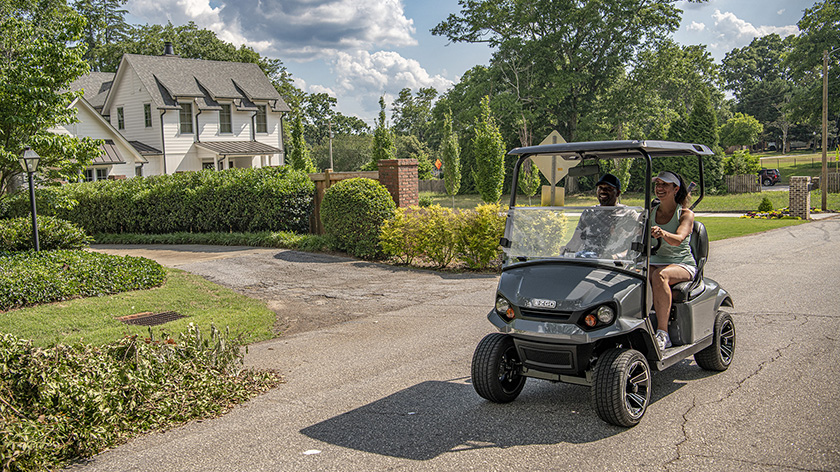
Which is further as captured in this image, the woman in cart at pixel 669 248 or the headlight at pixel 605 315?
the woman in cart at pixel 669 248

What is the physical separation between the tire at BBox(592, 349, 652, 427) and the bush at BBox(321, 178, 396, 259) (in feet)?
30.6

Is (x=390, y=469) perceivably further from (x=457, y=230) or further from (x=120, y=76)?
(x=120, y=76)

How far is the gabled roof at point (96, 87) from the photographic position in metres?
38.6

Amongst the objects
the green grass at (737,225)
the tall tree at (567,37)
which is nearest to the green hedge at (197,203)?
the green grass at (737,225)

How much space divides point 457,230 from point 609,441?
27.4 feet

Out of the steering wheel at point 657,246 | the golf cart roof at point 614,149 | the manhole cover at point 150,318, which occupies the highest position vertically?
the golf cart roof at point 614,149

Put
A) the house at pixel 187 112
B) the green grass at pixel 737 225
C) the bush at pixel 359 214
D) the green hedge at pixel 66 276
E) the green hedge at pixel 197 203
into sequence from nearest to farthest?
1. the green hedge at pixel 66 276
2. the bush at pixel 359 214
3. the green hedge at pixel 197 203
4. the green grass at pixel 737 225
5. the house at pixel 187 112

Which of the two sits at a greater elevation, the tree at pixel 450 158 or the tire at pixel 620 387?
the tree at pixel 450 158

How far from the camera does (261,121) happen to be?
4047 centimetres

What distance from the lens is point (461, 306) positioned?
31.4 feet

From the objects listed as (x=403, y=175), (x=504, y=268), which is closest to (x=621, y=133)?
(x=403, y=175)

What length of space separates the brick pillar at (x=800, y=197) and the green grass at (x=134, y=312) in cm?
2119

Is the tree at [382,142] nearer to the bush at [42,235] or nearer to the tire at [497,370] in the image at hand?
the bush at [42,235]

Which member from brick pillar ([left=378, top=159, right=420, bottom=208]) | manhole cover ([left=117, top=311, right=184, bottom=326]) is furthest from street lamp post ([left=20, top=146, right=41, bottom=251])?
brick pillar ([left=378, top=159, right=420, bottom=208])
